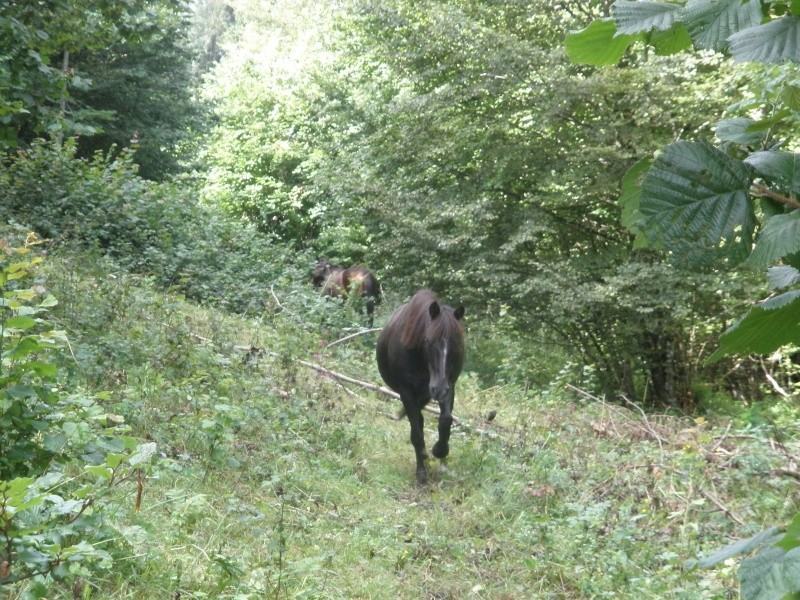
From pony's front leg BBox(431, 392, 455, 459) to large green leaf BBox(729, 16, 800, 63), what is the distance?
6.70 meters

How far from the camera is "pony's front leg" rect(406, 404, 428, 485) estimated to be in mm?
7887

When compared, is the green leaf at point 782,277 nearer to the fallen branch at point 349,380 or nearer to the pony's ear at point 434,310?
the pony's ear at point 434,310

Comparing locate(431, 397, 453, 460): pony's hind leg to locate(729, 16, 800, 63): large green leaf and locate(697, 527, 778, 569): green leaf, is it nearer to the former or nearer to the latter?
locate(697, 527, 778, 569): green leaf

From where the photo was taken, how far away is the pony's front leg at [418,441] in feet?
25.9

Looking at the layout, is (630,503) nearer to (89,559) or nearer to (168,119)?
(89,559)

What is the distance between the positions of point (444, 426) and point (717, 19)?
6799 mm

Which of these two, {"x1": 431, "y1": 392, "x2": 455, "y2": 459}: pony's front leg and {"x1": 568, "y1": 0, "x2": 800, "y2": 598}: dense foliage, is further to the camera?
{"x1": 431, "y1": 392, "x2": 455, "y2": 459}: pony's front leg

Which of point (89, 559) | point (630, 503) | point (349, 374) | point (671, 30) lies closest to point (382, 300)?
point (349, 374)

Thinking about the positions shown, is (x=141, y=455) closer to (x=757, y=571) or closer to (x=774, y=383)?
(x=757, y=571)

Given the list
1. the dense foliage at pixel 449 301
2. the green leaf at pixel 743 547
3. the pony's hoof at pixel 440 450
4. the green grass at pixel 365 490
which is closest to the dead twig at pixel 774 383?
the dense foliage at pixel 449 301

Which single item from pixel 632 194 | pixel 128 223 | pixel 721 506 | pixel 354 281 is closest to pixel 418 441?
pixel 721 506

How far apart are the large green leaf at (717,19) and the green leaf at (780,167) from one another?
0.64ft

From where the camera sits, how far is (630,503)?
659cm

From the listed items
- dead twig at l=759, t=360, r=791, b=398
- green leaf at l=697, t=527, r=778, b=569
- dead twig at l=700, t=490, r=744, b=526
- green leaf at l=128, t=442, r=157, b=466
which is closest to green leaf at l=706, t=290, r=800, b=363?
green leaf at l=697, t=527, r=778, b=569
